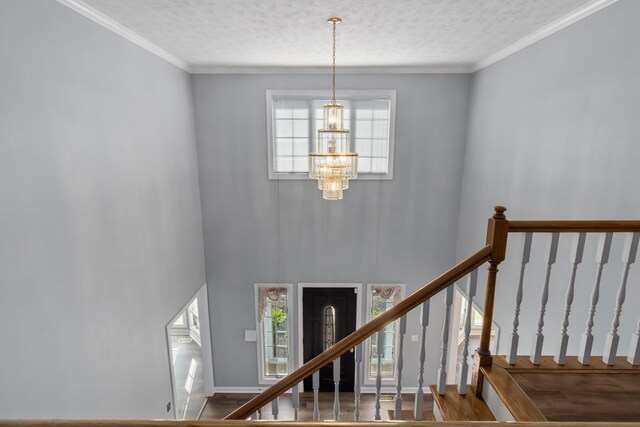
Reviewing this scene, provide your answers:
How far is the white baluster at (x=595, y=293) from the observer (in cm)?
173

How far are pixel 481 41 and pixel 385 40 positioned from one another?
1000mm

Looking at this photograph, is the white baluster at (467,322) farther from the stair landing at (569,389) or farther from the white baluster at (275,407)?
the white baluster at (275,407)

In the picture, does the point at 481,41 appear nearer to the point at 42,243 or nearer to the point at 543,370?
the point at 543,370

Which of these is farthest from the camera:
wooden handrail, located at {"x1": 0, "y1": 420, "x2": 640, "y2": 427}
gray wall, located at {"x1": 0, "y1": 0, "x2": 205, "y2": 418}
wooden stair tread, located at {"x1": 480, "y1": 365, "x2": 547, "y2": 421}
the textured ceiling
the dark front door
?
the dark front door

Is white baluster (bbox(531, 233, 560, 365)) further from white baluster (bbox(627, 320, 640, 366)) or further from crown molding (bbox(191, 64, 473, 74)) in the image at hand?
crown molding (bbox(191, 64, 473, 74))

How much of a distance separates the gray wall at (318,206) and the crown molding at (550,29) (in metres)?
0.86

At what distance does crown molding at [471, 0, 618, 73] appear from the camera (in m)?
2.55

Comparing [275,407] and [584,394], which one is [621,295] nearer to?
[584,394]

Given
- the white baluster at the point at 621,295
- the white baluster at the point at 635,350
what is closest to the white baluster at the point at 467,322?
the white baluster at the point at 621,295

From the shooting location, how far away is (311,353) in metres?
5.76

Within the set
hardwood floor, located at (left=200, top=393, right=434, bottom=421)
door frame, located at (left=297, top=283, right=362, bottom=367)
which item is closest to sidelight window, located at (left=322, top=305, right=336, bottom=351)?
door frame, located at (left=297, top=283, right=362, bottom=367)

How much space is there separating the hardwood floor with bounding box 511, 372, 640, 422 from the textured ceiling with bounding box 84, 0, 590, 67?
102 inches

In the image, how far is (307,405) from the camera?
541 centimetres

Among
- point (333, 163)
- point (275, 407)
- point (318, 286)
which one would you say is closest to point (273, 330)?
point (318, 286)
